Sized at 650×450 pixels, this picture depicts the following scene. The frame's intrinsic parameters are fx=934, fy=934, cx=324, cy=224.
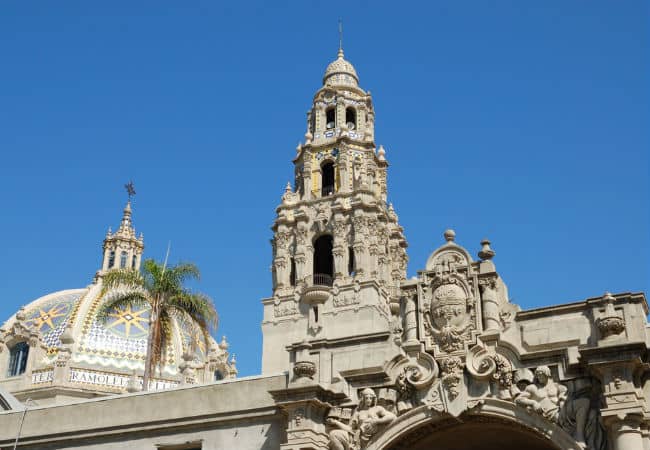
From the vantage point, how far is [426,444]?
24.3 meters

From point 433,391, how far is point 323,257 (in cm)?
3859

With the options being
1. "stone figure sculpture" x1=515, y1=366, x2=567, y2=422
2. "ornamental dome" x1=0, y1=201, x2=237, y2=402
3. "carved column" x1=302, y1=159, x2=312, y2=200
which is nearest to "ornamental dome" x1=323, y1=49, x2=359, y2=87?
"carved column" x1=302, y1=159, x2=312, y2=200

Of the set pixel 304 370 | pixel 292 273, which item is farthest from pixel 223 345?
pixel 304 370

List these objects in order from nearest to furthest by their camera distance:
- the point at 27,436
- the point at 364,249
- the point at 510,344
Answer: the point at 510,344 → the point at 27,436 → the point at 364,249

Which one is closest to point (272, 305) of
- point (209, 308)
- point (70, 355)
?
point (70, 355)

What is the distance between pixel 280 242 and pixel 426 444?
38015mm

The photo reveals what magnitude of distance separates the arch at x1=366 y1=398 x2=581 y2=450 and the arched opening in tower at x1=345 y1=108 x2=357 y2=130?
45021 mm

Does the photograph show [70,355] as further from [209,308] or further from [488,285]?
[488,285]

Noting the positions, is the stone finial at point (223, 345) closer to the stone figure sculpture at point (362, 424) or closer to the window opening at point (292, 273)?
the window opening at point (292, 273)

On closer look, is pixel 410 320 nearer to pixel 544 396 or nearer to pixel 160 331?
pixel 544 396

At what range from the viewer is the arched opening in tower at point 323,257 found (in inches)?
2402

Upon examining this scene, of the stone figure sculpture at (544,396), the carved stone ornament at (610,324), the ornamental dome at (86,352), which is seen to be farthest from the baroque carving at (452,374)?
the ornamental dome at (86,352)

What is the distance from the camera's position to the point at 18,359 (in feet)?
208

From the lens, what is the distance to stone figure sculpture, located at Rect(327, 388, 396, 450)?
925 inches
